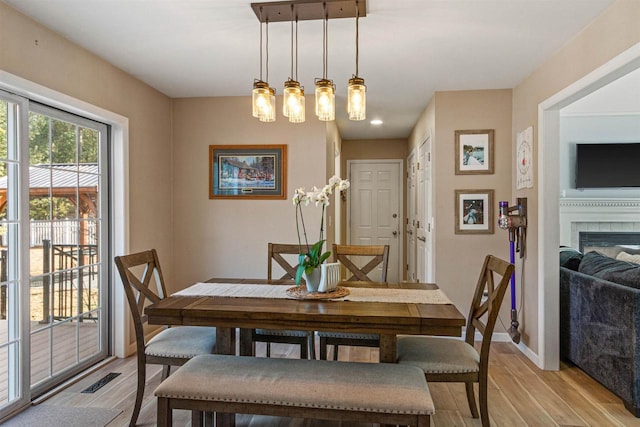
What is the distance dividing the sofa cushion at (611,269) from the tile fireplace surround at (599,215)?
2349 mm

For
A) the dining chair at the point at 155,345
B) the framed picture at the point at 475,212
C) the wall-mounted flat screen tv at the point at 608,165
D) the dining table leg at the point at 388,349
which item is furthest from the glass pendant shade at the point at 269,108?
the wall-mounted flat screen tv at the point at 608,165

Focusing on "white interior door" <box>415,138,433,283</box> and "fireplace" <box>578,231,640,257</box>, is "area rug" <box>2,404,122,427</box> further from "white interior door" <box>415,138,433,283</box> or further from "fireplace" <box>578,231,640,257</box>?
"fireplace" <box>578,231,640,257</box>

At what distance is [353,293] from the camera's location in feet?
7.57

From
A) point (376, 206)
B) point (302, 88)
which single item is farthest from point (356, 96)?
point (376, 206)

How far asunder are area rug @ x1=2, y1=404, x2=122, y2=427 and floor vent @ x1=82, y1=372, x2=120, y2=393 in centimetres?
24

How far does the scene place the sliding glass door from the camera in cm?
236

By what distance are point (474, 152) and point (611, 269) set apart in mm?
1493

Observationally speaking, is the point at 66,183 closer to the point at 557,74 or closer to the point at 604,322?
the point at 557,74

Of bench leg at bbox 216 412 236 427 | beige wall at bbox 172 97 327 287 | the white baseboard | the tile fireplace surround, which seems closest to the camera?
bench leg at bbox 216 412 236 427

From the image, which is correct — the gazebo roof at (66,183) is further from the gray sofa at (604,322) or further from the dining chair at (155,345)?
the gray sofa at (604,322)

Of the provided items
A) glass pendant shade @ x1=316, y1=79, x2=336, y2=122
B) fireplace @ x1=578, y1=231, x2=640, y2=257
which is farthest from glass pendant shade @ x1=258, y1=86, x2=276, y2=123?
fireplace @ x1=578, y1=231, x2=640, y2=257

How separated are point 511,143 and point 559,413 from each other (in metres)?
2.26

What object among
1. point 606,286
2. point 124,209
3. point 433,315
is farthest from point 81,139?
point 606,286

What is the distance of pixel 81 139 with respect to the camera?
300cm
